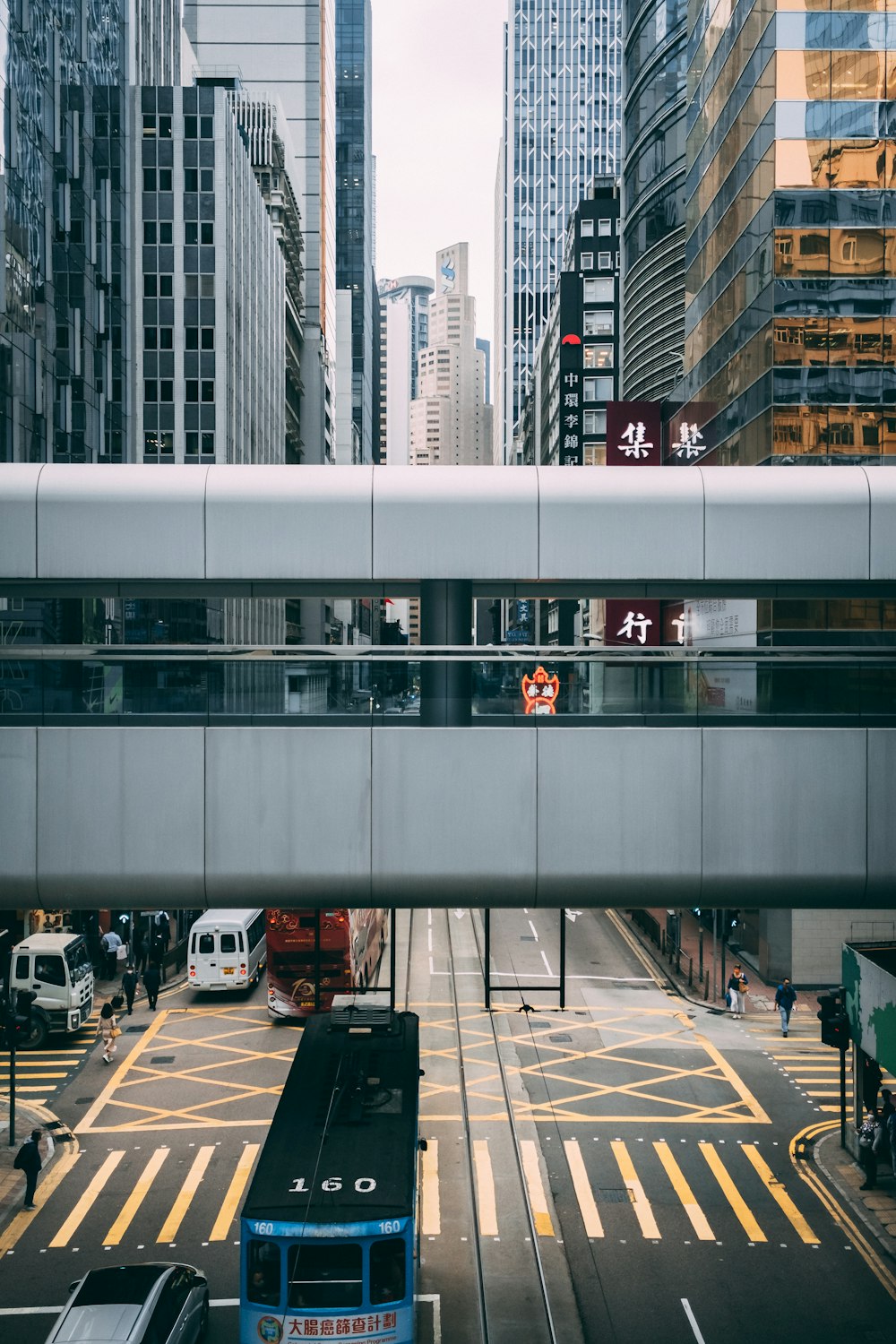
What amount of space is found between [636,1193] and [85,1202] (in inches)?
359

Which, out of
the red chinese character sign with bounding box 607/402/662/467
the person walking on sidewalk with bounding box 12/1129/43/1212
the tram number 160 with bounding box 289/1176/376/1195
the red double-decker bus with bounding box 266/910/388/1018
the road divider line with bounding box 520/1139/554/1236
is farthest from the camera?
the red chinese character sign with bounding box 607/402/662/467

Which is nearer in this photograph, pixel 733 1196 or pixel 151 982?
pixel 733 1196

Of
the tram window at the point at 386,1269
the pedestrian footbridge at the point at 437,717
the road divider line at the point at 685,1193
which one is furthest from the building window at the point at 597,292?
the tram window at the point at 386,1269

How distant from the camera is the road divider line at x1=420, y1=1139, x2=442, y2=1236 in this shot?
55.8 ft

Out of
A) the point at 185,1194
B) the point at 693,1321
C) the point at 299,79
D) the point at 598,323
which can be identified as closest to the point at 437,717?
the point at 693,1321

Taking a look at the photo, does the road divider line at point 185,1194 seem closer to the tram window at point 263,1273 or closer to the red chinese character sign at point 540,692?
the tram window at point 263,1273

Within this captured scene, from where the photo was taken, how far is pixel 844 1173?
63.5ft

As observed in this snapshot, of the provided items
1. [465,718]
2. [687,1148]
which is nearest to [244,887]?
[465,718]

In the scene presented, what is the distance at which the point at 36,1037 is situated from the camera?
26781 millimetres

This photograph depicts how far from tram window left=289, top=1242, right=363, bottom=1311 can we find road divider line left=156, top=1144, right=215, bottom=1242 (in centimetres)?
579

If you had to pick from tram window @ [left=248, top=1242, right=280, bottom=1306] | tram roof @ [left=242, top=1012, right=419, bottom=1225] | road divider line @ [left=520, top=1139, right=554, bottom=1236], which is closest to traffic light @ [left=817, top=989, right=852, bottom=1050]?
road divider line @ [left=520, top=1139, right=554, bottom=1236]

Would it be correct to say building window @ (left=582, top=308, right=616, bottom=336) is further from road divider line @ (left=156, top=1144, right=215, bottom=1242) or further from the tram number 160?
the tram number 160

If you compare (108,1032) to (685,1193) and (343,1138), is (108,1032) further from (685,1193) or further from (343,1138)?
(343,1138)

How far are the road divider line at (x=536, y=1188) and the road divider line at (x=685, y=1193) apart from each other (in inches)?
88.4
